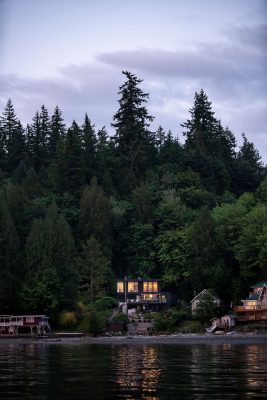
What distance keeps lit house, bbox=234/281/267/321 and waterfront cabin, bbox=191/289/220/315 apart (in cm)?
263

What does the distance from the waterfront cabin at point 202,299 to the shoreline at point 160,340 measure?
7.45m

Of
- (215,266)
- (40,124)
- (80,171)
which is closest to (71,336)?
(215,266)

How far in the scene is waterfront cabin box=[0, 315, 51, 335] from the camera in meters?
87.9

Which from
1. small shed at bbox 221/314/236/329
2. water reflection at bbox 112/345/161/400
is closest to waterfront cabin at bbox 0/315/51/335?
small shed at bbox 221/314/236/329

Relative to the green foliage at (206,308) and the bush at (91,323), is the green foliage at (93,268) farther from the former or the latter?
the green foliage at (206,308)

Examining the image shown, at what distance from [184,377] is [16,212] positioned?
A: 70363 millimetres

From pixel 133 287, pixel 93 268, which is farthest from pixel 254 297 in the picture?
pixel 93 268

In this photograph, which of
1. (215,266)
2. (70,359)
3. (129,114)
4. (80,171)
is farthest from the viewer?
(129,114)

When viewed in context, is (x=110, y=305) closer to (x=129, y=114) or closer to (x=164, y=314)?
(x=164, y=314)

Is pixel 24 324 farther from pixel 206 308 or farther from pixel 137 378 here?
pixel 137 378

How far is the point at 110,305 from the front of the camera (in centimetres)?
9750

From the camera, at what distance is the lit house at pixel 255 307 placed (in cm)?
8638

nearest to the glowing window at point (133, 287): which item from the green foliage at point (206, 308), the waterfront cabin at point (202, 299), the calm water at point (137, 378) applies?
the waterfront cabin at point (202, 299)

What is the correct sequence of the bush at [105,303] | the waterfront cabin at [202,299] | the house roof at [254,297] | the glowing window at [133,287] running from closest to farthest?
the house roof at [254,297], the waterfront cabin at [202,299], the bush at [105,303], the glowing window at [133,287]
